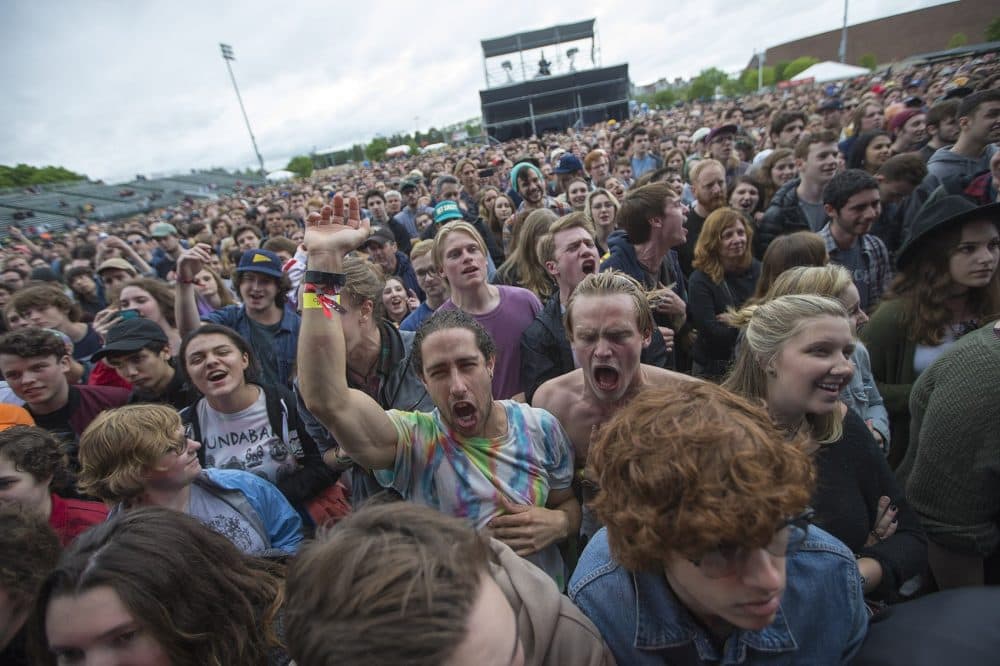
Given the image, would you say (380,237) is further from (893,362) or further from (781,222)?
(893,362)

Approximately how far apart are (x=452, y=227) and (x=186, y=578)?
2.52 metres

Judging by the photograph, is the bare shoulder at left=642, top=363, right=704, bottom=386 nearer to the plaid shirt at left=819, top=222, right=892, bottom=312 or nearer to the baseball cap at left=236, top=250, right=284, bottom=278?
the plaid shirt at left=819, top=222, right=892, bottom=312

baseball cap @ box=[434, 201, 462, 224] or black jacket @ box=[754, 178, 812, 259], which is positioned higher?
baseball cap @ box=[434, 201, 462, 224]

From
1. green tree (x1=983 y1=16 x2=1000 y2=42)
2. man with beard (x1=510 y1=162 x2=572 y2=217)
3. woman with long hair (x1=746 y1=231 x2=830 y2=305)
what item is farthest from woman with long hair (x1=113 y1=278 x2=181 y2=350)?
green tree (x1=983 y1=16 x2=1000 y2=42)

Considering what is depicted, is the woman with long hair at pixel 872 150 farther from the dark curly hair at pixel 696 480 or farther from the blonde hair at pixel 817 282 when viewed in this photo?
the dark curly hair at pixel 696 480

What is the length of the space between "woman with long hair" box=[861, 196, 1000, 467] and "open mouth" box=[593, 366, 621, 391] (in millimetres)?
1677

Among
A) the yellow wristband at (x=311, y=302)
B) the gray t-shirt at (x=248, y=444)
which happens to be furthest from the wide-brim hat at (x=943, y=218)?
the gray t-shirt at (x=248, y=444)

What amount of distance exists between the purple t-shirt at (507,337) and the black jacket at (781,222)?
280 centimetres

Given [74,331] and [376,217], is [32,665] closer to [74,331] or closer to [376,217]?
[74,331]

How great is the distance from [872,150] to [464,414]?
6904mm

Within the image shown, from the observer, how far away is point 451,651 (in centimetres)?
93

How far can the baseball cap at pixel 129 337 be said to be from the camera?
300 cm

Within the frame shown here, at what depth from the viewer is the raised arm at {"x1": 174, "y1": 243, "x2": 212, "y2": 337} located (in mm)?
3689

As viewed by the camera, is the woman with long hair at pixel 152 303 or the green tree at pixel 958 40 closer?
the woman with long hair at pixel 152 303
